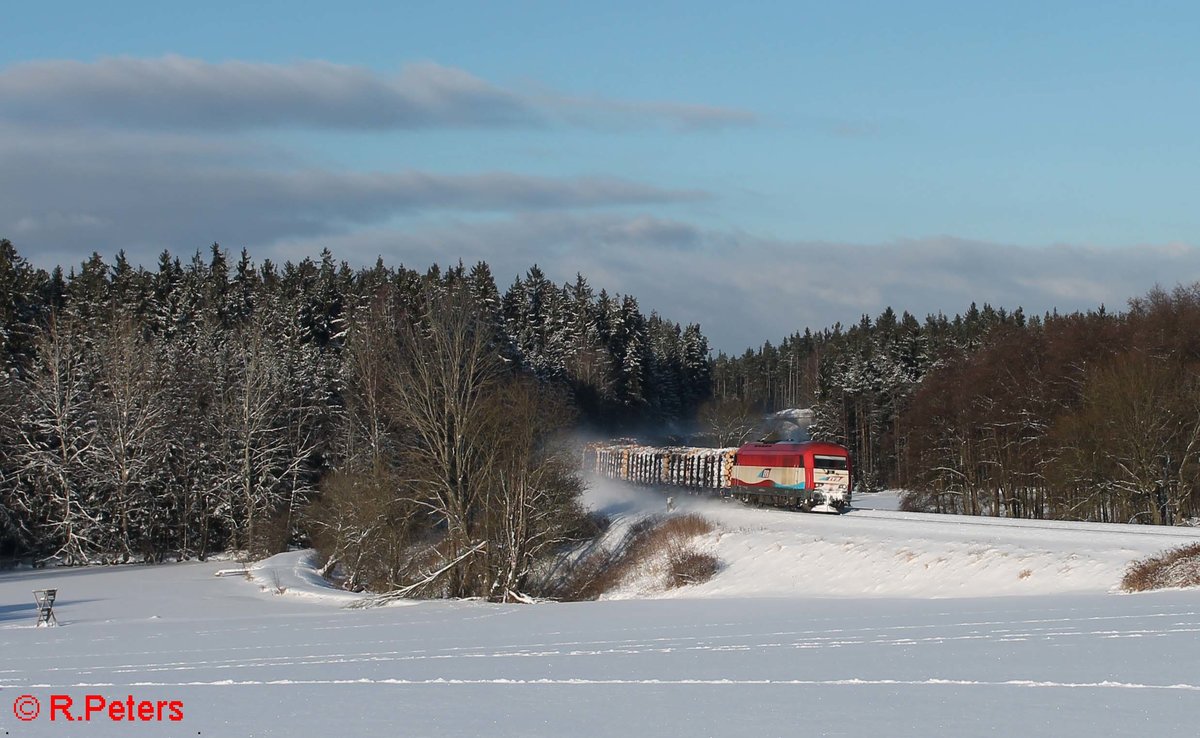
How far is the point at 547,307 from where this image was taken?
120 meters

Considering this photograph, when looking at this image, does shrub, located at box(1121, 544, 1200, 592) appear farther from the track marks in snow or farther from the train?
the train

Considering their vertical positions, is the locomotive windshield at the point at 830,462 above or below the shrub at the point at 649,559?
above

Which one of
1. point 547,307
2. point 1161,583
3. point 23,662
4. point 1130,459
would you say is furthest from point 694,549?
point 547,307

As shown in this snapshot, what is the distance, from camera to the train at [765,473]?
51.6 metres

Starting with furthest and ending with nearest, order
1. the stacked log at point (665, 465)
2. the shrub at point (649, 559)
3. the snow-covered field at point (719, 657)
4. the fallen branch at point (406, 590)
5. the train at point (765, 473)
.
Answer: the stacked log at point (665, 465)
the train at point (765, 473)
the shrub at point (649, 559)
the fallen branch at point (406, 590)
the snow-covered field at point (719, 657)

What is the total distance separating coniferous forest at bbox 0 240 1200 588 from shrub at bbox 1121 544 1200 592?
23313mm

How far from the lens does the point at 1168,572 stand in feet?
84.1

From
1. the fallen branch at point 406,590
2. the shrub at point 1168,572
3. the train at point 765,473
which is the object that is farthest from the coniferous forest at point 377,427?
the shrub at point 1168,572

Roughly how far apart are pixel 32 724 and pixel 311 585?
3188cm

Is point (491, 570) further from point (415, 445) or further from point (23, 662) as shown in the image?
Result: point (23, 662)

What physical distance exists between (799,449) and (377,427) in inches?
875

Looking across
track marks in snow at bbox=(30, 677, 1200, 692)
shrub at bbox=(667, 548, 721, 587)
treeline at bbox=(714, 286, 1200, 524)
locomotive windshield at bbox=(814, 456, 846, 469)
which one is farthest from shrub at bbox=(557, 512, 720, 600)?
track marks in snow at bbox=(30, 677, 1200, 692)

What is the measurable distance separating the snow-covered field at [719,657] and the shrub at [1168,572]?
847 mm

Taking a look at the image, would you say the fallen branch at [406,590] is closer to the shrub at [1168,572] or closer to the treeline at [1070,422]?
the shrub at [1168,572]
